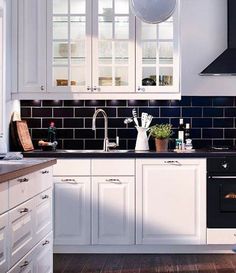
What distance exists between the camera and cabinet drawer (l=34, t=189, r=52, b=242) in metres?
3.28

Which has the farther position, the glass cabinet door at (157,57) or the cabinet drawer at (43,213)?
the glass cabinet door at (157,57)

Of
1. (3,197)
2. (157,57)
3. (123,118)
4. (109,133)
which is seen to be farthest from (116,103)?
(3,197)

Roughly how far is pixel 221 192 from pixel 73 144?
1527 mm

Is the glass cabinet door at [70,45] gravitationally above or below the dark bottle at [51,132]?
above

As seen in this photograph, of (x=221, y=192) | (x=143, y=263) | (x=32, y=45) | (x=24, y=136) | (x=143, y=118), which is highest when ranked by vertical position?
(x=32, y=45)

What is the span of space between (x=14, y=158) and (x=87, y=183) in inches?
50.3

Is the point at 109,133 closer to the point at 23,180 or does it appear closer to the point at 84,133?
the point at 84,133

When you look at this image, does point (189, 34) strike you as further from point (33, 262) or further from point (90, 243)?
point (33, 262)

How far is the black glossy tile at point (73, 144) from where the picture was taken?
223 inches

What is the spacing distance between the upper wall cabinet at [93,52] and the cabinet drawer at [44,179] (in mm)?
1787

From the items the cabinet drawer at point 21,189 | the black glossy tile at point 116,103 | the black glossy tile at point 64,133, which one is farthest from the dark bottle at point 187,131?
the cabinet drawer at point 21,189

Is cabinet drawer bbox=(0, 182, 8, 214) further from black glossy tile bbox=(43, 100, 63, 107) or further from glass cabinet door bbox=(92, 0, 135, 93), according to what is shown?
black glossy tile bbox=(43, 100, 63, 107)

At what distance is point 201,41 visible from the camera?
539cm

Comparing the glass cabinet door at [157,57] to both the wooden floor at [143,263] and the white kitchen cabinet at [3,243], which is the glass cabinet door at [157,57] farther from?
the white kitchen cabinet at [3,243]
